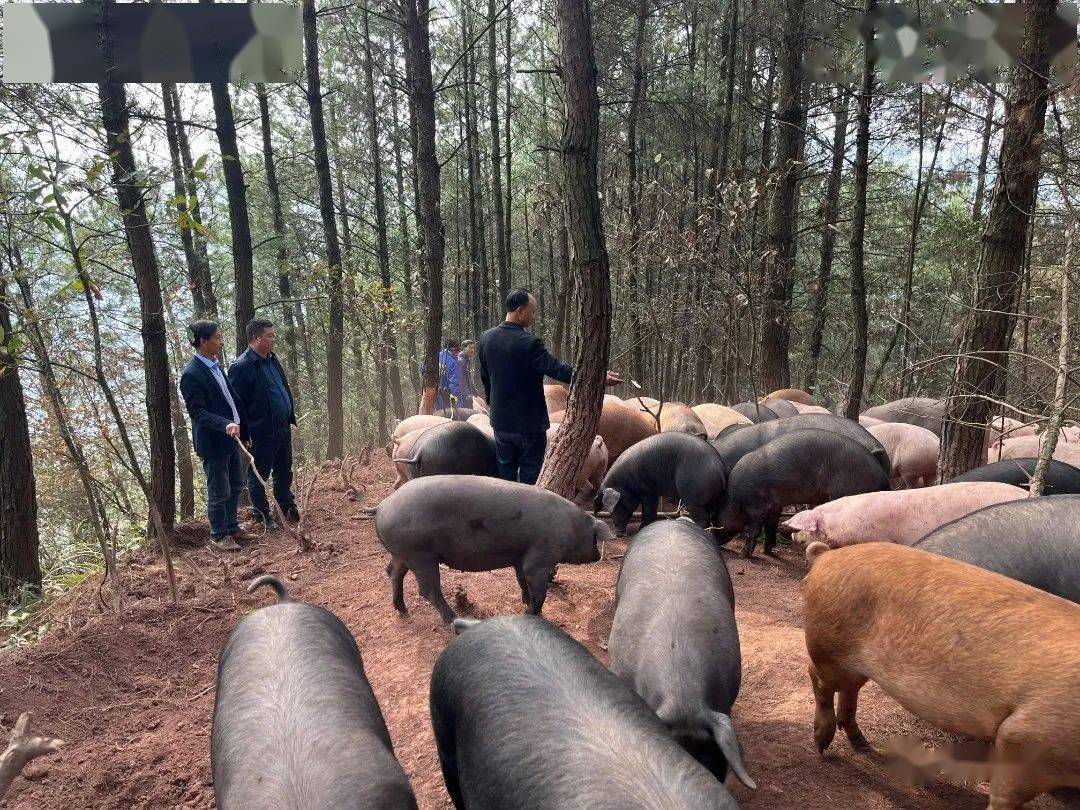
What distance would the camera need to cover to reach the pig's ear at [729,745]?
86.7 inches

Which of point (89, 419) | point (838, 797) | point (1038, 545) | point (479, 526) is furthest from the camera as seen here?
point (89, 419)

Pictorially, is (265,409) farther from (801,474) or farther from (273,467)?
(801,474)

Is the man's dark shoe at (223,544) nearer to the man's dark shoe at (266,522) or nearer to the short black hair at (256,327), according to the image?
the man's dark shoe at (266,522)

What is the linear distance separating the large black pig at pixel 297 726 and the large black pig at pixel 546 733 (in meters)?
0.27

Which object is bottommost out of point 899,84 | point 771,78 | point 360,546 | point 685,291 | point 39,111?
point 360,546

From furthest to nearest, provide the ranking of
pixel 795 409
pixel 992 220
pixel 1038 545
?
pixel 795 409 < pixel 992 220 < pixel 1038 545

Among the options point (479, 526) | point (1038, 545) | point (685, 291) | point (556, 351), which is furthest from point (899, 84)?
point (479, 526)

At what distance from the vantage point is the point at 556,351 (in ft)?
52.3

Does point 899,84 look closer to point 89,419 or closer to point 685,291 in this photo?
point 685,291

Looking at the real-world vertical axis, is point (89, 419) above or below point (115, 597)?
above

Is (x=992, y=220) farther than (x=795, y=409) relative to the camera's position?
No

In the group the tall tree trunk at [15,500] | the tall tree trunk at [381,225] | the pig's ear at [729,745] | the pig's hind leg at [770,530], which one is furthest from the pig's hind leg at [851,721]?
the tall tree trunk at [381,225]

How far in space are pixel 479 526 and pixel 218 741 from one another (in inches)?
91.2

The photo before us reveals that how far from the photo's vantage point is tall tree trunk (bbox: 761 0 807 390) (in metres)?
11.0
